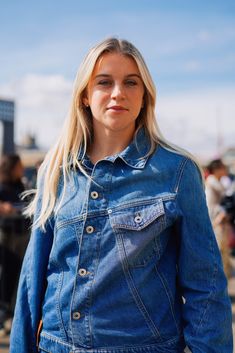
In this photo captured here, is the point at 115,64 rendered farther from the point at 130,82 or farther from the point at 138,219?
the point at 138,219

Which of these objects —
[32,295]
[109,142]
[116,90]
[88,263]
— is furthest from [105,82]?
[32,295]

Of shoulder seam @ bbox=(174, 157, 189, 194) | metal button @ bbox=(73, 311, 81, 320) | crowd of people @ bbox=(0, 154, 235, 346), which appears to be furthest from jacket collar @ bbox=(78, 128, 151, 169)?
crowd of people @ bbox=(0, 154, 235, 346)

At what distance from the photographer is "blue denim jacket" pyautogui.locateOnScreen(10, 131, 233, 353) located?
1.50 meters

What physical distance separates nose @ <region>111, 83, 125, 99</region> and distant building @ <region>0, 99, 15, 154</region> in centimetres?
4275

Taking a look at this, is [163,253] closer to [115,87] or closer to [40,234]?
[40,234]

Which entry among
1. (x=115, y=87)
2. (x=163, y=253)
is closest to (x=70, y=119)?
(x=115, y=87)

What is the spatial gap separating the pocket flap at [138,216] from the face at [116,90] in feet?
0.98

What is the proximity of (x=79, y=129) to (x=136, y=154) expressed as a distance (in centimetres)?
27

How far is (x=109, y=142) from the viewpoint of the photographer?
1.73 m

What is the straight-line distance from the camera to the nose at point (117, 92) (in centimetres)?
163

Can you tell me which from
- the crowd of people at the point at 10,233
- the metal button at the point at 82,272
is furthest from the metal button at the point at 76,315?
the crowd of people at the point at 10,233

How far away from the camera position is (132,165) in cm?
161

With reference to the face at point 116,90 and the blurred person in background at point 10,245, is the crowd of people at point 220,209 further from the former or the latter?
the face at point 116,90

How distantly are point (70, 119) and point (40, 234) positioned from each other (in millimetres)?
420
